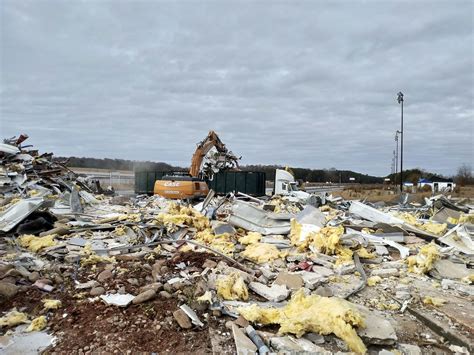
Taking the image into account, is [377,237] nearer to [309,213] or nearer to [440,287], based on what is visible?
[309,213]

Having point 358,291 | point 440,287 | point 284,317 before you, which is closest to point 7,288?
point 284,317

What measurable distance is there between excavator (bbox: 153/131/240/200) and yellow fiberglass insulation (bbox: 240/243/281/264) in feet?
31.5

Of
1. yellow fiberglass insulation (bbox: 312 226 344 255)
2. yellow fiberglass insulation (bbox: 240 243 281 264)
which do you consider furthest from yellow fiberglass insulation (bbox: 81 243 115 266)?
yellow fiberglass insulation (bbox: 312 226 344 255)

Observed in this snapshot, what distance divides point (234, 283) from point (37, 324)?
2.34 m

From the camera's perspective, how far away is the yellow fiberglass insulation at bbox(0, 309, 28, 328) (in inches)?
159

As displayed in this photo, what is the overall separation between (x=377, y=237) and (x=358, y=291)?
2960mm

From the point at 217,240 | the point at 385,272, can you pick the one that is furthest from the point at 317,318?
the point at 217,240

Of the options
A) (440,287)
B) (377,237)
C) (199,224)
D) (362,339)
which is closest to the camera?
(362,339)

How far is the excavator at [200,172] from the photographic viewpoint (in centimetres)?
1688

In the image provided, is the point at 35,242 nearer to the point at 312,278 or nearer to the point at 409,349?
the point at 312,278

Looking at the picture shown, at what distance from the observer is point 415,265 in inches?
268

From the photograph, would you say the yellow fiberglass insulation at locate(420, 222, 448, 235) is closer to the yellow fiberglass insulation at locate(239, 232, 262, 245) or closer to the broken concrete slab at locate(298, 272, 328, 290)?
the yellow fiberglass insulation at locate(239, 232, 262, 245)

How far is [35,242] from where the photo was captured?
7398 mm

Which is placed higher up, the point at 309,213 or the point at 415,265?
the point at 309,213
